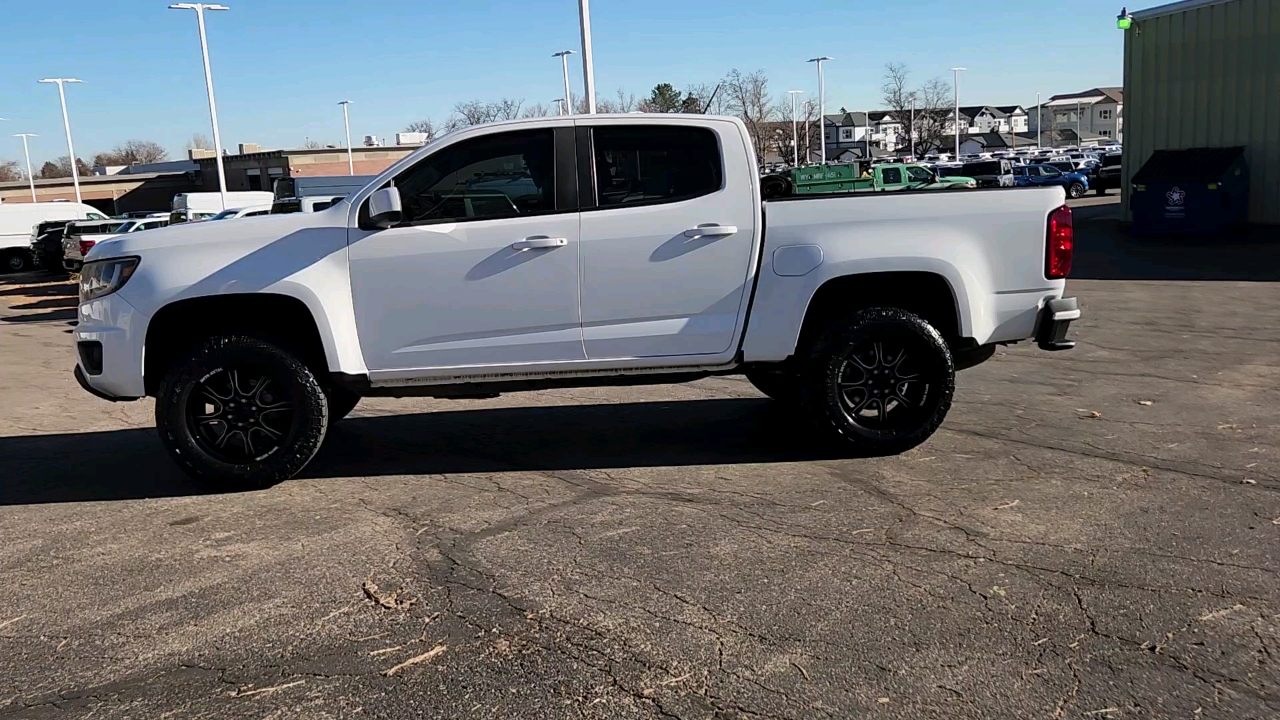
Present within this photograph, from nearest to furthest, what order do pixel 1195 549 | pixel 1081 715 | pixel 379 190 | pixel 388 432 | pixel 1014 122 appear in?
1. pixel 1081 715
2. pixel 1195 549
3. pixel 379 190
4. pixel 388 432
5. pixel 1014 122

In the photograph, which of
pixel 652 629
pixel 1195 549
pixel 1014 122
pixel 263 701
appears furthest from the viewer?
pixel 1014 122

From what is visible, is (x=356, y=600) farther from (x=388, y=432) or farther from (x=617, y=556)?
(x=388, y=432)

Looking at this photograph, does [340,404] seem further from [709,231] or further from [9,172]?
[9,172]

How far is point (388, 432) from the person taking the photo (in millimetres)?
7578

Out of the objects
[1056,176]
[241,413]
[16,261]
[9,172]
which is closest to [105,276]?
[241,413]

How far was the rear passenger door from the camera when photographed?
5.93 metres

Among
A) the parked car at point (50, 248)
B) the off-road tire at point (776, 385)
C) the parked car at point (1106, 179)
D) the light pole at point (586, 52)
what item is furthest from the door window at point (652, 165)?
the parked car at point (1106, 179)

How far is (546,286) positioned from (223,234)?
5.70ft

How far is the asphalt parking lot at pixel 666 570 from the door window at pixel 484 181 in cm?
151

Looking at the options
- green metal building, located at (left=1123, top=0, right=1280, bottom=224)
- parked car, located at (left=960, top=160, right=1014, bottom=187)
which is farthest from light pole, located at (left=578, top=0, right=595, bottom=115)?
parked car, located at (left=960, top=160, right=1014, bottom=187)

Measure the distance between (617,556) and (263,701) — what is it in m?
1.70

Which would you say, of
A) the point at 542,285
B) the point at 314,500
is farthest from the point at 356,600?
the point at 542,285

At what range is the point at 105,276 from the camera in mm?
5840

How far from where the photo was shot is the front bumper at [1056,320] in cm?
615
